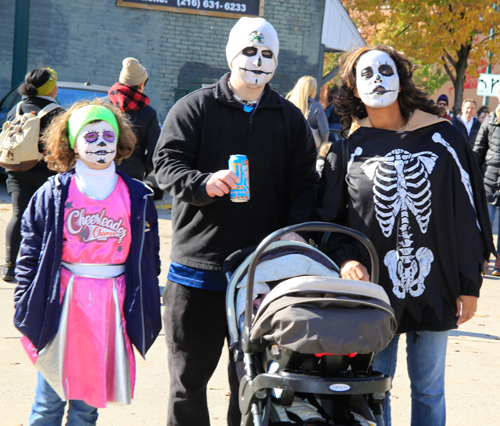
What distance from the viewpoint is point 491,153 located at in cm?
800

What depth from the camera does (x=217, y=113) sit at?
313 cm

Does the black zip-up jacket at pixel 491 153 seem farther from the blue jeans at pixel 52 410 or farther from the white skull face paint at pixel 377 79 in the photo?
the blue jeans at pixel 52 410

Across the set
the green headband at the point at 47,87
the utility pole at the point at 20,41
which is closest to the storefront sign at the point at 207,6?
the utility pole at the point at 20,41

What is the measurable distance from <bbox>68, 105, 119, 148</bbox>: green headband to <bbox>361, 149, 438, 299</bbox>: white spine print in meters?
1.34

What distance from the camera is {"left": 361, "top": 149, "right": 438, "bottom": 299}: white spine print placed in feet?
9.71

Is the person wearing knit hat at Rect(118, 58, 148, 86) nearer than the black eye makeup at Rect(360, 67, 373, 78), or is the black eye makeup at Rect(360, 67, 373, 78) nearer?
the black eye makeup at Rect(360, 67, 373, 78)

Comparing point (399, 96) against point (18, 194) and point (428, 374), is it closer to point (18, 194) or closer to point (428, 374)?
point (428, 374)

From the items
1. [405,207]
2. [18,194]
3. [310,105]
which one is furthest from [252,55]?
[310,105]

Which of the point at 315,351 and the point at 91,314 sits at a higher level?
the point at 315,351

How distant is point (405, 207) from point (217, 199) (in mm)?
858

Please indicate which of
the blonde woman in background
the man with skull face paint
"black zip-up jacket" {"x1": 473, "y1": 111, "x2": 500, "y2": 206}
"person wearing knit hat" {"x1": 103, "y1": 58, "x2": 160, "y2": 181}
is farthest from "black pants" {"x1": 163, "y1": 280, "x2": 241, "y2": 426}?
"black zip-up jacket" {"x1": 473, "y1": 111, "x2": 500, "y2": 206}

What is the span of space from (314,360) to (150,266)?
108cm

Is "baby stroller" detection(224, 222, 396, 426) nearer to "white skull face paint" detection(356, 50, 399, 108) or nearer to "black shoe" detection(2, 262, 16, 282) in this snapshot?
"white skull face paint" detection(356, 50, 399, 108)

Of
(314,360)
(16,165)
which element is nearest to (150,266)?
(314,360)
